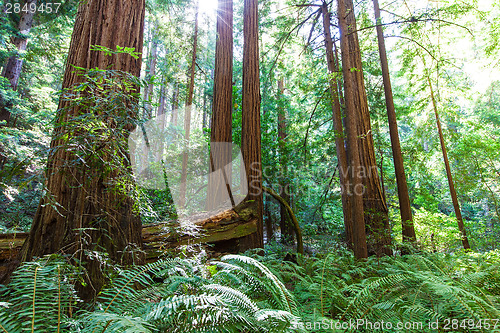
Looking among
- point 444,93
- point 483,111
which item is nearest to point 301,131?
point 444,93

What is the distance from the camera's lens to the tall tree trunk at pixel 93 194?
1.94 m

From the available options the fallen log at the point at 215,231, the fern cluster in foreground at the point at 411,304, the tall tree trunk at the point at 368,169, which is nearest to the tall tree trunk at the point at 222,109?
the fallen log at the point at 215,231

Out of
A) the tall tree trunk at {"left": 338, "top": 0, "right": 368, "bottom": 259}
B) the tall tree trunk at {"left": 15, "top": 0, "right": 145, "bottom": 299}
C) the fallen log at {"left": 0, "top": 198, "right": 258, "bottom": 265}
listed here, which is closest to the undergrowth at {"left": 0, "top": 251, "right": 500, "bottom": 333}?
the tall tree trunk at {"left": 15, "top": 0, "right": 145, "bottom": 299}

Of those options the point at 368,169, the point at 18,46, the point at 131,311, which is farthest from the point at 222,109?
the point at 18,46

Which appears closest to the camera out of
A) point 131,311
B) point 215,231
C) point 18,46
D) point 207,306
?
point 207,306

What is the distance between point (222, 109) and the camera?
5852 mm

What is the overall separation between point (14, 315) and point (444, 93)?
28.7 feet

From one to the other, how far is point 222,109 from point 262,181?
6.43 ft

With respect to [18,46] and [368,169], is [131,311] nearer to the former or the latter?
[368,169]

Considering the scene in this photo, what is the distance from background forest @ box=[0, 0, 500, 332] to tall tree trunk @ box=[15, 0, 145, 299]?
0.08ft

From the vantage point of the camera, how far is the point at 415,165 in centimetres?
697

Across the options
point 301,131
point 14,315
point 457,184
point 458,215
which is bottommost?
point 14,315

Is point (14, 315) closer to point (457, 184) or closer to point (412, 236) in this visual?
point (412, 236)

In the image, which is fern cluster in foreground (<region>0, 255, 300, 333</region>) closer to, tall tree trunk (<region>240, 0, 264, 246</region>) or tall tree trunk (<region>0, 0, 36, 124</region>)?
tall tree trunk (<region>240, 0, 264, 246</region>)
